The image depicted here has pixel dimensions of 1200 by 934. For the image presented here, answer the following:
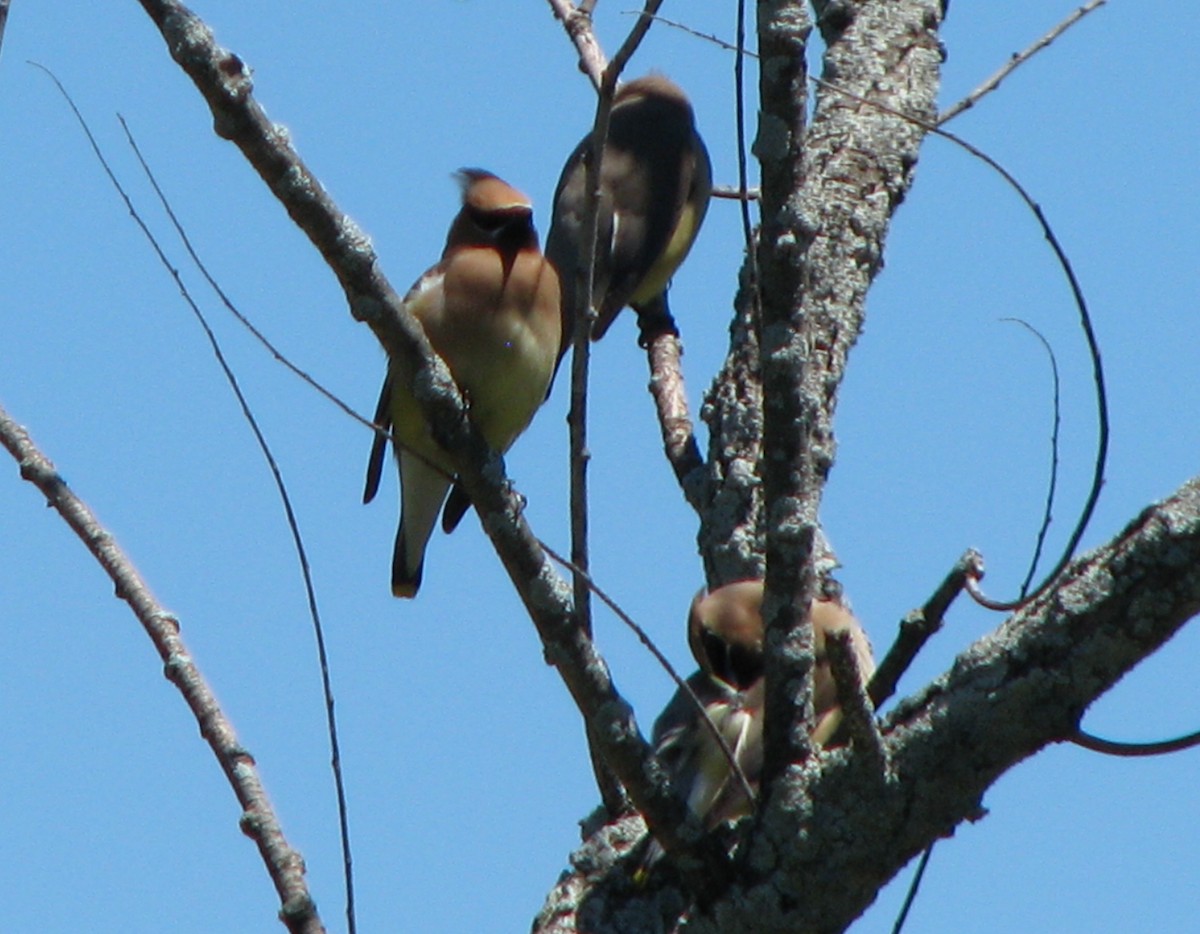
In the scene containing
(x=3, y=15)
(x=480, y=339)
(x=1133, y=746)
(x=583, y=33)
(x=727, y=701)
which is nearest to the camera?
(x=3, y=15)

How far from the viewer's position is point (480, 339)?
14.2 ft

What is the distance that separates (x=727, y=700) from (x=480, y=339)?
0.97 metres

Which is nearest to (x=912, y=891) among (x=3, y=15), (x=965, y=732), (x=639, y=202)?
(x=965, y=732)

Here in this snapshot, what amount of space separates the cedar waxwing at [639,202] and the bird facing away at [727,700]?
1696 mm

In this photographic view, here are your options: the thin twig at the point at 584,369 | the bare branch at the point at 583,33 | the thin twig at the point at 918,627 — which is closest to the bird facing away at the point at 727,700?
the thin twig at the point at 918,627

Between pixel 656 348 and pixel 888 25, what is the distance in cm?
106

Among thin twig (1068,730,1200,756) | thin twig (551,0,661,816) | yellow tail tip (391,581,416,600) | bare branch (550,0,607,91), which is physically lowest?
thin twig (1068,730,1200,756)

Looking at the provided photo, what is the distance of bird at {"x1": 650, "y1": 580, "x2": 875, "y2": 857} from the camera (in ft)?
11.3

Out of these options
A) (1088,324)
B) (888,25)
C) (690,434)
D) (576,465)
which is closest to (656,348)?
(690,434)

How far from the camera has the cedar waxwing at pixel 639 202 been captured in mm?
6484

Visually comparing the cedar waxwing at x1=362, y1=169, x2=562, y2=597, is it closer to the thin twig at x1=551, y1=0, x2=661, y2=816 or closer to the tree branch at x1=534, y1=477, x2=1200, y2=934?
the thin twig at x1=551, y1=0, x2=661, y2=816

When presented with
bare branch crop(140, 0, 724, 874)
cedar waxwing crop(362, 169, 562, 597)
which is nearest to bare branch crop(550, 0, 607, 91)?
cedar waxwing crop(362, 169, 562, 597)

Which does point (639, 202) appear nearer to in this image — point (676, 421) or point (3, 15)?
point (676, 421)

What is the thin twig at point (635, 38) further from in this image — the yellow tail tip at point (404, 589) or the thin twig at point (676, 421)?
the yellow tail tip at point (404, 589)
